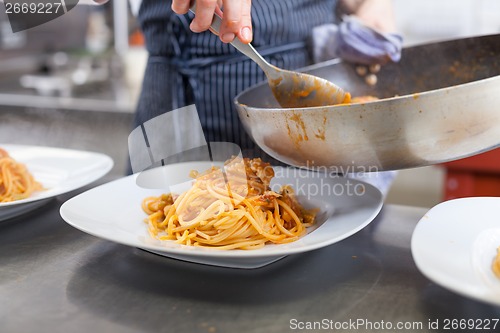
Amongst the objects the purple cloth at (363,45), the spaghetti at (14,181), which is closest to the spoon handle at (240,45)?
the purple cloth at (363,45)

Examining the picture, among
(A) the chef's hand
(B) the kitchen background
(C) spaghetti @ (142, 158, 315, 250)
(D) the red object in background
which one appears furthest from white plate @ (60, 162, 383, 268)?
(D) the red object in background

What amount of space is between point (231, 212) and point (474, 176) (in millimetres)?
2036

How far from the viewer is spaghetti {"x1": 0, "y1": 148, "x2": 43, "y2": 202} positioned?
1049 mm

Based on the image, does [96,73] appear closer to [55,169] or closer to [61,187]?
[55,169]

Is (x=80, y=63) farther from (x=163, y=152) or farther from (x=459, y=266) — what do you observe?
(x=459, y=266)

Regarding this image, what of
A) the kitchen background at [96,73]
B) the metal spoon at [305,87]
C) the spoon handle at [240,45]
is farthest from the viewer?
the kitchen background at [96,73]

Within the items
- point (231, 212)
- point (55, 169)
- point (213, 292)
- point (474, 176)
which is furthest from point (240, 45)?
point (474, 176)

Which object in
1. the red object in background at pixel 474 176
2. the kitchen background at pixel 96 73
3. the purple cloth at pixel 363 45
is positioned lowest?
the red object in background at pixel 474 176

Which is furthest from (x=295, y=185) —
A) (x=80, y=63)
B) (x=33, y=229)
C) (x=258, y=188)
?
(x=80, y=63)

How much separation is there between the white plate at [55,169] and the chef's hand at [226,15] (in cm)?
39

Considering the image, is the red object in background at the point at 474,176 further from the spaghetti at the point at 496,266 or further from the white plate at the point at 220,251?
the spaghetti at the point at 496,266

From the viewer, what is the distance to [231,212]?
872mm

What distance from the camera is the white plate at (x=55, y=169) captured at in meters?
1.03

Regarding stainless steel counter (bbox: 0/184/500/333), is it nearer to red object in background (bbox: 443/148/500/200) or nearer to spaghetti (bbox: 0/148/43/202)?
spaghetti (bbox: 0/148/43/202)
